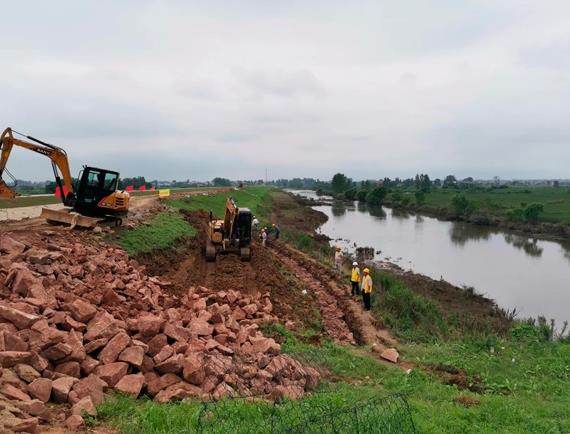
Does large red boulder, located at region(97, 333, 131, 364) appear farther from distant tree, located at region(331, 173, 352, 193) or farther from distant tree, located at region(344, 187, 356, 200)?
distant tree, located at region(331, 173, 352, 193)

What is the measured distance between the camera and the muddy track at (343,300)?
514 inches

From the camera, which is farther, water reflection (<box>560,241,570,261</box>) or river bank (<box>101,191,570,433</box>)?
water reflection (<box>560,241,570,261</box>)

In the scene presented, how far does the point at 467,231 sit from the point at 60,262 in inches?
1873

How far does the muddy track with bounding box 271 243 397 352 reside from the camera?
1305 centimetres

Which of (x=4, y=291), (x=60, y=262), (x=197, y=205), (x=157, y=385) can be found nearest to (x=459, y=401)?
(x=157, y=385)

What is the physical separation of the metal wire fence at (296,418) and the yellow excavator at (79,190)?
12892 mm

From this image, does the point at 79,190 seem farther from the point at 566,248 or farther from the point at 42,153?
the point at 566,248

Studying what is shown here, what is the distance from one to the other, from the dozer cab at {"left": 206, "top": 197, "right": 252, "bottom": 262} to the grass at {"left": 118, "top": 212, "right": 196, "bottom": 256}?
200 centimetres

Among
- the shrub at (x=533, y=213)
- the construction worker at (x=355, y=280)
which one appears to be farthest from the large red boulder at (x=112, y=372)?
the shrub at (x=533, y=213)

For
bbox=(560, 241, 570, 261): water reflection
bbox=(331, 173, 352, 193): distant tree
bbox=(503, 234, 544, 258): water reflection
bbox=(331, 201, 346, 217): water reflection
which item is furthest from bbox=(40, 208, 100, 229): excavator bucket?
bbox=(331, 173, 352, 193): distant tree

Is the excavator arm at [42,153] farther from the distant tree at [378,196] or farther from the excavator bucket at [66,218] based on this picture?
the distant tree at [378,196]

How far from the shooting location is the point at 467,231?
51.0 m

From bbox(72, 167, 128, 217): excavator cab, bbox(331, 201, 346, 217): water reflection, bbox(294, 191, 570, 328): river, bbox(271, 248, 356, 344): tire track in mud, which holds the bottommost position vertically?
bbox(294, 191, 570, 328): river

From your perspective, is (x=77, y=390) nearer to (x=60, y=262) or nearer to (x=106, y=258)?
(x=60, y=262)
